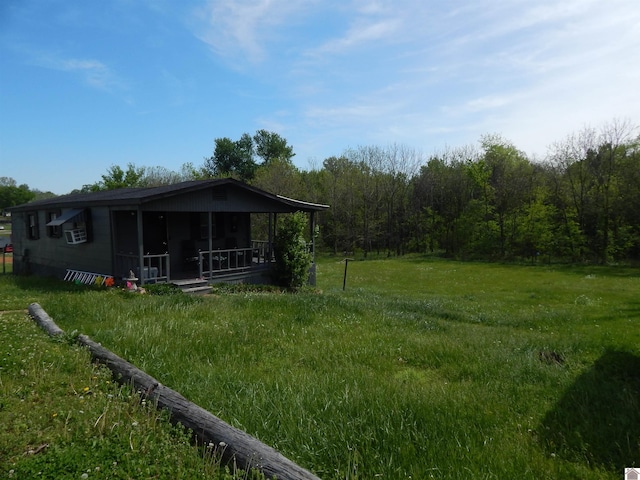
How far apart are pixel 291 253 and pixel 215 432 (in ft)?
44.5

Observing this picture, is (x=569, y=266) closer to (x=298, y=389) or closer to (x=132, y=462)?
(x=298, y=389)

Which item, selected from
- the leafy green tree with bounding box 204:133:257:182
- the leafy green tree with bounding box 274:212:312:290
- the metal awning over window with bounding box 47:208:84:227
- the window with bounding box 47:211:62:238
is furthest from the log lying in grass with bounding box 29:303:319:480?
the leafy green tree with bounding box 204:133:257:182

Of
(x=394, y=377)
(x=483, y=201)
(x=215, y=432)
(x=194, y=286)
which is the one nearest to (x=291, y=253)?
(x=194, y=286)

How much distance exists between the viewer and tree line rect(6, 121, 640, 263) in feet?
104

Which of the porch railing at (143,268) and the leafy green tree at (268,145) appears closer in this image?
the porch railing at (143,268)

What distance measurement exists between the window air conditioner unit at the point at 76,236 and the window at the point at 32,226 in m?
5.50

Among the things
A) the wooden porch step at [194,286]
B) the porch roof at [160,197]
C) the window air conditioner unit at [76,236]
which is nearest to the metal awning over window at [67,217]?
the porch roof at [160,197]

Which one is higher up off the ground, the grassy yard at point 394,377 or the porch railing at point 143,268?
the porch railing at point 143,268

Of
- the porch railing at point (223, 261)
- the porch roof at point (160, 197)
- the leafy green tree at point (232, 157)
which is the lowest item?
the porch railing at point (223, 261)

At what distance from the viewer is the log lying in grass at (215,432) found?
10.5ft

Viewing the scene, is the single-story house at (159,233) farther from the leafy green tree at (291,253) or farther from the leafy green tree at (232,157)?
the leafy green tree at (232,157)

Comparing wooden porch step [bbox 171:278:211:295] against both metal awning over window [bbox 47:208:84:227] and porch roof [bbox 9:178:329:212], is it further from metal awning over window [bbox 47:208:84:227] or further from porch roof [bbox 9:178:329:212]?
metal awning over window [bbox 47:208:84:227]

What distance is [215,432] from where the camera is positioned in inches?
146

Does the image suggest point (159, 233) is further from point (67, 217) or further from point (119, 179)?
point (119, 179)
